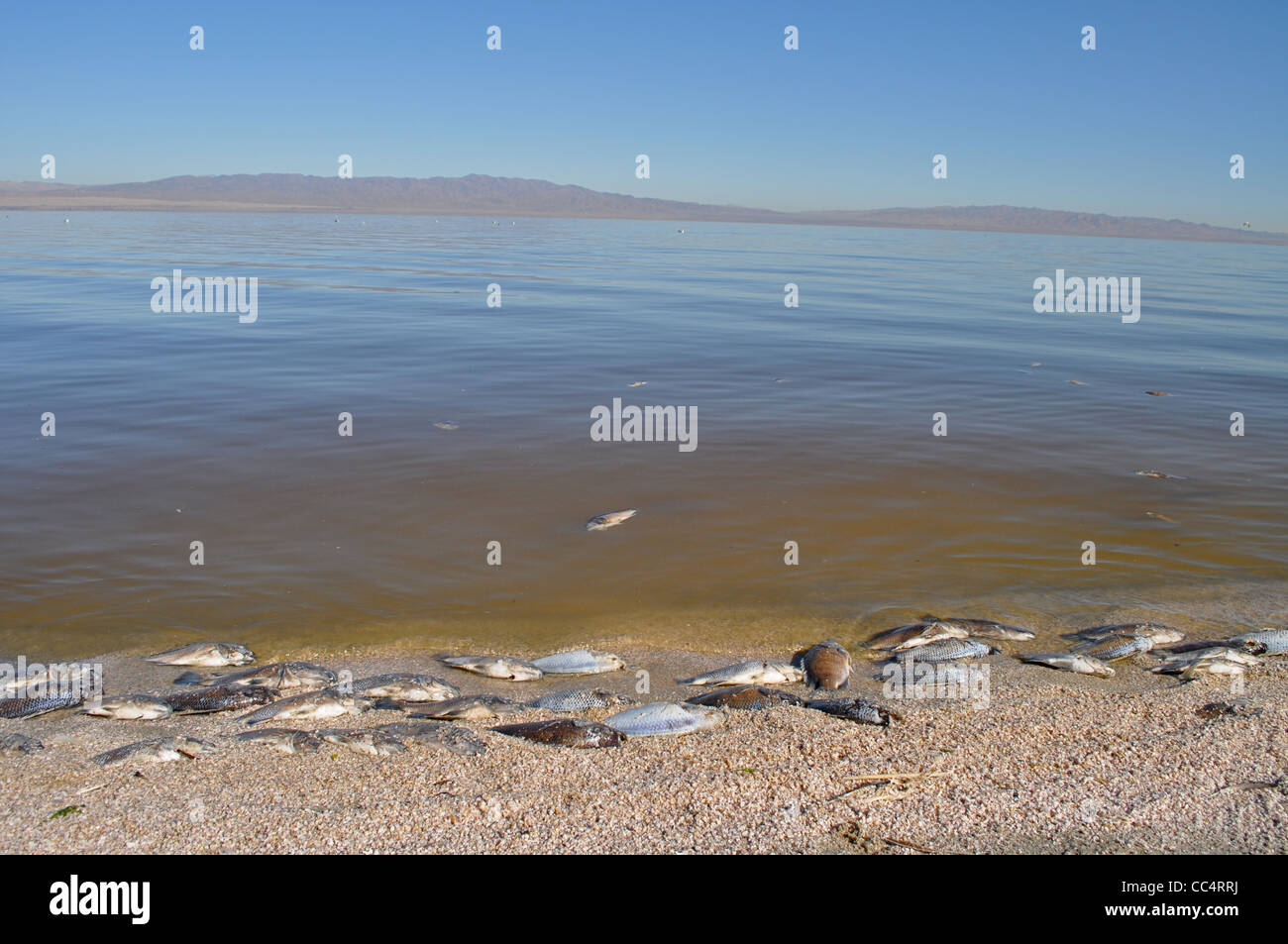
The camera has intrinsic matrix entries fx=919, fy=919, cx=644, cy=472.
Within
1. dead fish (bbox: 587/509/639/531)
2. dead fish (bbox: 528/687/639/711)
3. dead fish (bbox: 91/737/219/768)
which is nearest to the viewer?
dead fish (bbox: 91/737/219/768)

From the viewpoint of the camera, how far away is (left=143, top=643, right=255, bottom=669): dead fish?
643cm

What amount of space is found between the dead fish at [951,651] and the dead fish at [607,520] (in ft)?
11.2

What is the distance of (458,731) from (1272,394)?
16.0 meters

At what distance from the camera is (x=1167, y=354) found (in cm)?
1967

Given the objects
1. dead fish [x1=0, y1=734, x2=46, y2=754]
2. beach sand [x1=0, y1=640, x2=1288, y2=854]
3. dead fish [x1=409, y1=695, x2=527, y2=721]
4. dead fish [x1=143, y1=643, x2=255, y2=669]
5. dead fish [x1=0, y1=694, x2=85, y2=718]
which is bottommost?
beach sand [x1=0, y1=640, x2=1288, y2=854]

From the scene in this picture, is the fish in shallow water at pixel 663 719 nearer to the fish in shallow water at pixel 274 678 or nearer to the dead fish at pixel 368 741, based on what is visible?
the dead fish at pixel 368 741

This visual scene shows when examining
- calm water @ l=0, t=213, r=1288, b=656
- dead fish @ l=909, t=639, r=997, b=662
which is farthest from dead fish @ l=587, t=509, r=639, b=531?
dead fish @ l=909, t=639, r=997, b=662

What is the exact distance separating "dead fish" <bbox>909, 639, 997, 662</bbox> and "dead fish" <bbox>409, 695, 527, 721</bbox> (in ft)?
9.41

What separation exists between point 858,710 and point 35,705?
5.09m

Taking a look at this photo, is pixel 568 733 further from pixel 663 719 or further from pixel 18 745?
pixel 18 745

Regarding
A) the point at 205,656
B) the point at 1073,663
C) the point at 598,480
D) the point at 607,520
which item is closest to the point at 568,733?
the point at 205,656

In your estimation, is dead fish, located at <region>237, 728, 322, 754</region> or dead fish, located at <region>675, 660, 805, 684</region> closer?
dead fish, located at <region>237, 728, 322, 754</region>

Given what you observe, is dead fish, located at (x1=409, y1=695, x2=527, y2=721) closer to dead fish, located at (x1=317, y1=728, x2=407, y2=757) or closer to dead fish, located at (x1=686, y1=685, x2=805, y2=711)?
dead fish, located at (x1=317, y1=728, x2=407, y2=757)

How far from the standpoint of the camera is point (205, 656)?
21.2 feet
